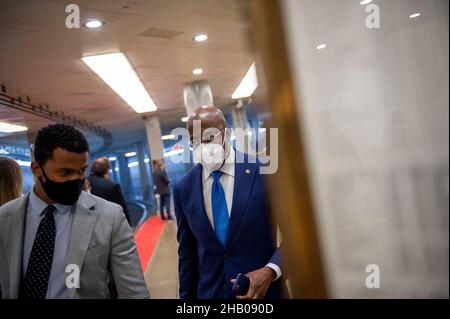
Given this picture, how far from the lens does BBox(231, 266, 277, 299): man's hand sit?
0.96 m

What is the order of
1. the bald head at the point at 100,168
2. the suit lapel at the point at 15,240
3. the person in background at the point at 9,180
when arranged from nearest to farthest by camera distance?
the suit lapel at the point at 15,240 < the person in background at the point at 9,180 < the bald head at the point at 100,168

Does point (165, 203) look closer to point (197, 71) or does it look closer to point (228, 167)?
point (228, 167)

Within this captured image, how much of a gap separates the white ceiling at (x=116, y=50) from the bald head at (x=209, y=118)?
97 millimetres

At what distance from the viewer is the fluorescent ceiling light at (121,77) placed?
1.36m

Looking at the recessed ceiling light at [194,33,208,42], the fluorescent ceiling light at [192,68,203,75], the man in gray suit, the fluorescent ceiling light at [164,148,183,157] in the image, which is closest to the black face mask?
the man in gray suit

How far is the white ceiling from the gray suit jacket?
0.31 m

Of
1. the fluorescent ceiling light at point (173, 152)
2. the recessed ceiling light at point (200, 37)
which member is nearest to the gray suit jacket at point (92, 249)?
the fluorescent ceiling light at point (173, 152)

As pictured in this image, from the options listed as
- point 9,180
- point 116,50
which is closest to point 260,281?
point 9,180

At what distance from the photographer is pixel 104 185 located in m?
1.08

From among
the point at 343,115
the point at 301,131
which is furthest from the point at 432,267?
the point at 301,131

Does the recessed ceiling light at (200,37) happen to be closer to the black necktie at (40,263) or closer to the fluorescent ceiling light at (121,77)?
the fluorescent ceiling light at (121,77)

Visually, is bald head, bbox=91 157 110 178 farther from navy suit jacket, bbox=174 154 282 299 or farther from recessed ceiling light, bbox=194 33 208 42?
recessed ceiling light, bbox=194 33 208 42

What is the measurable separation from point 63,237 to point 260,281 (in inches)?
24.5
